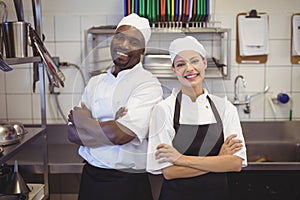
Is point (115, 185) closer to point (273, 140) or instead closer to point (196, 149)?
point (196, 149)

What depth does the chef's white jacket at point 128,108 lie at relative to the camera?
1.29 meters

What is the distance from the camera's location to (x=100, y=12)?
2.02 metres

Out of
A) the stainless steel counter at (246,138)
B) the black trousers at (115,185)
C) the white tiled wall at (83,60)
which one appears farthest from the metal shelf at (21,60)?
the white tiled wall at (83,60)

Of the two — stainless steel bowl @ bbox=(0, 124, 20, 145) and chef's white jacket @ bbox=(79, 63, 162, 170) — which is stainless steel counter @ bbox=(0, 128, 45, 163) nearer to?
stainless steel bowl @ bbox=(0, 124, 20, 145)

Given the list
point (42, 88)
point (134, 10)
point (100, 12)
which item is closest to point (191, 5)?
point (134, 10)

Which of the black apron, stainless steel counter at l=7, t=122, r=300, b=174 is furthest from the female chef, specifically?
stainless steel counter at l=7, t=122, r=300, b=174

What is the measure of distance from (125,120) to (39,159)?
2.17ft

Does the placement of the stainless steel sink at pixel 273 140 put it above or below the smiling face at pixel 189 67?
below

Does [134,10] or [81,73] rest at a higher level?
[134,10]

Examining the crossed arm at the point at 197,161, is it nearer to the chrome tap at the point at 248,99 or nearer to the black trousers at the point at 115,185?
the black trousers at the point at 115,185

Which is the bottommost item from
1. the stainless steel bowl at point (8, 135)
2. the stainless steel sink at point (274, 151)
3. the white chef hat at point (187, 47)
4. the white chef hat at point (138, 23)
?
the stainless steel sink at point (274, 151)

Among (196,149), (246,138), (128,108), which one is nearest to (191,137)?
(196,149)

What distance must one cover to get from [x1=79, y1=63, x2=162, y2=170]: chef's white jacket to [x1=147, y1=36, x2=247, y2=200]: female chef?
43 millimetres

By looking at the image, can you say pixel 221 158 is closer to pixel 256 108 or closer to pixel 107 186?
pixel 107 186
